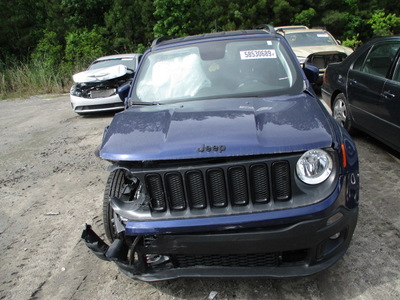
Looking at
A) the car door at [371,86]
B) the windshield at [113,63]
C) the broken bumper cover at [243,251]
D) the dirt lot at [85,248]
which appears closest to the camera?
the broken bumper cover at [243,251]

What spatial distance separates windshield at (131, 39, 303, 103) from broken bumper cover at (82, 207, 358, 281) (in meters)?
1.43

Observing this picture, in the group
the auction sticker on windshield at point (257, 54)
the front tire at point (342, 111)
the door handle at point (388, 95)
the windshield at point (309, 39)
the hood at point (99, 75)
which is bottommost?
the front tire at point (342, 111)

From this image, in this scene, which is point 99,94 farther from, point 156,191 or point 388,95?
point 156,191

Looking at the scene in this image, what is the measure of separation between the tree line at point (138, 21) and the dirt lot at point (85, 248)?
45.3ft

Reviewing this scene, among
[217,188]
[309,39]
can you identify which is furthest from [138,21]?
[217,188]

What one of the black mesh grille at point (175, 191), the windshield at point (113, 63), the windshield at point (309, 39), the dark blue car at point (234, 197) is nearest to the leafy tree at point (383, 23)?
the windshield at point (309, 39)

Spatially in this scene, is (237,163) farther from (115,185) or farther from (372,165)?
(372,165)

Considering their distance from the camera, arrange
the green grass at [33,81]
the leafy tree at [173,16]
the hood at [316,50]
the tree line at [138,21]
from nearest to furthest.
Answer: the hood at [316,50] < the green grass at [33,81] < the leafy tree at [173,16] < the tree line at [138,21]

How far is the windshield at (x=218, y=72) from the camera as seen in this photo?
11.1 feet

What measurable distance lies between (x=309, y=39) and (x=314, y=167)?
362 inches

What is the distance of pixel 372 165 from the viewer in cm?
468

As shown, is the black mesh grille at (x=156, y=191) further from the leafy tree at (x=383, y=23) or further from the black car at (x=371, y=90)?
the leafy tree at (x=383, y=23)

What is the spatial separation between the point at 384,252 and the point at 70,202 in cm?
346

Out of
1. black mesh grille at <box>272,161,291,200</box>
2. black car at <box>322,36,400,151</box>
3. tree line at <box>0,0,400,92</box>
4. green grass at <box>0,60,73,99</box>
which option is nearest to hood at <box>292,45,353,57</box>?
black car at <box>322,36,400,151</box>
